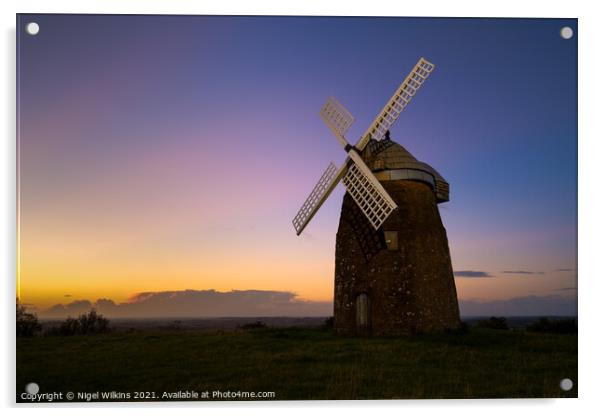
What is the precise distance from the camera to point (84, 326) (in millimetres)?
13344

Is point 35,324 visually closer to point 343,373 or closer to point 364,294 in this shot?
point 343,373

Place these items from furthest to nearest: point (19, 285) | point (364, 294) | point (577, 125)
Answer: point (364, 294) → point (577, 125) → point (19, 285)

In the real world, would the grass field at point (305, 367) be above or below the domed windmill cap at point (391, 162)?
below

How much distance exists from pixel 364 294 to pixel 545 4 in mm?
8479

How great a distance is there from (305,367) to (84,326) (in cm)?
553

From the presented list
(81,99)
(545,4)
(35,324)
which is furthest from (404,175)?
(35,324)

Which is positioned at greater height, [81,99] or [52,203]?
[81,99]

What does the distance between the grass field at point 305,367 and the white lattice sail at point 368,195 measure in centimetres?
329

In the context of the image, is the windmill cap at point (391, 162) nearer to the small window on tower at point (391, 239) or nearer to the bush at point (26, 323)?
the small window on tower at point (391, 239)

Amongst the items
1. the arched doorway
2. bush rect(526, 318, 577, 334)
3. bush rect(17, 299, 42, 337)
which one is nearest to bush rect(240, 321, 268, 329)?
the arched doorway

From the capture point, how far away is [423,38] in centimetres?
1161

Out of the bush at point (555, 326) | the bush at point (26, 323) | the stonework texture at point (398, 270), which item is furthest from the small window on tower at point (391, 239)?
the bush at point (26, 323)

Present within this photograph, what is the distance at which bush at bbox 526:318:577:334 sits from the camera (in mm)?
10858
